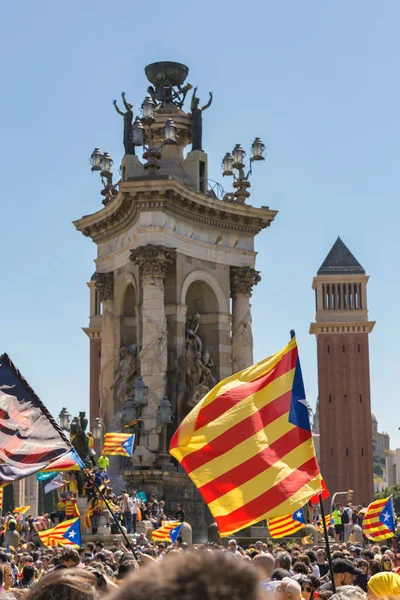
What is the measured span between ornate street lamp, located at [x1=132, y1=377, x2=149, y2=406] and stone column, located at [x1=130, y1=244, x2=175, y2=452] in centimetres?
42

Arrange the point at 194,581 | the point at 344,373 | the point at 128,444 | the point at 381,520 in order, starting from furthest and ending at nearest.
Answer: the point at 344,373 < the point at 128,444 < the point at 381,520 < the point at 194,581

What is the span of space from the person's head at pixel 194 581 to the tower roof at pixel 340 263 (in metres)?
121

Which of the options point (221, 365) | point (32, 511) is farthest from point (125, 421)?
point (32, 511)

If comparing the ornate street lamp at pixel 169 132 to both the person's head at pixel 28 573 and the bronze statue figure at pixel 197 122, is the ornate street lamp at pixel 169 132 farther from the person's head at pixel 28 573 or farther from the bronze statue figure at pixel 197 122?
the person's head at pixel 28 573

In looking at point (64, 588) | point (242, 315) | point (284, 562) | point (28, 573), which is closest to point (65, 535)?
point (28, 573)

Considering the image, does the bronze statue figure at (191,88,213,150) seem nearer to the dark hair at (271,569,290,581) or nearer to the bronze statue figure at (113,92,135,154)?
the bronze statue figure at (113,92,135,154)

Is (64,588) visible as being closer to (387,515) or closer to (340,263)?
(387,515)

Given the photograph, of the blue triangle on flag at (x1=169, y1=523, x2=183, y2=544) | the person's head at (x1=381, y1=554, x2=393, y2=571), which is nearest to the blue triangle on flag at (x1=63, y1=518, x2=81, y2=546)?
the blue triangle on flag at (x1=169, y1=523, x2=183, y2=544)

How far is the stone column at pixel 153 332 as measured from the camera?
39.6 meters

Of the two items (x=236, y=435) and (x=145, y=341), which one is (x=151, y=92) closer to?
(x=145, y=341)

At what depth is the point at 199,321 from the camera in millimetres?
43625

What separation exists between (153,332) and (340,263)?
86604mm

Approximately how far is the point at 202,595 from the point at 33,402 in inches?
378

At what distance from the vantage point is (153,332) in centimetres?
4019
